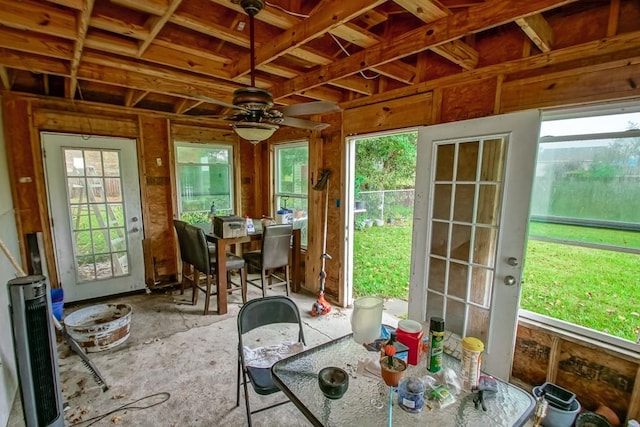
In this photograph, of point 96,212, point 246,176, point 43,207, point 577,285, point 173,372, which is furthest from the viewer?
point 246,176

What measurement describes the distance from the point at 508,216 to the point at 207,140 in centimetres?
389

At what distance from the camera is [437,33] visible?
5.63 feet

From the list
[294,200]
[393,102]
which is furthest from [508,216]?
[294,200]

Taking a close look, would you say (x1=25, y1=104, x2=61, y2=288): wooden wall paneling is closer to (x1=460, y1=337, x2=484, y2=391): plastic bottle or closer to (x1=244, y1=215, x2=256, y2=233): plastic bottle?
(x1=244, y1=215, x2=256, y2=233): plastic bottle

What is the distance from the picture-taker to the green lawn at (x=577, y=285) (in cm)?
283

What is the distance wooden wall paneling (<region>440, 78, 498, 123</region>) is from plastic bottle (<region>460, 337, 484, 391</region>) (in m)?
1.69

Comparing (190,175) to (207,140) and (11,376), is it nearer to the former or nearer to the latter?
(207,140)

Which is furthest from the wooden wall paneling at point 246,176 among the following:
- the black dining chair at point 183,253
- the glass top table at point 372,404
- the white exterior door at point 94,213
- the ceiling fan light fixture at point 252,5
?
the glass top table at point 372,404

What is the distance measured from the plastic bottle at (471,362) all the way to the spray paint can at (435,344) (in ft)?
0.34

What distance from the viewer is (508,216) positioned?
2.06 m

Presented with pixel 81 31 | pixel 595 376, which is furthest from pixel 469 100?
pixel 81 31

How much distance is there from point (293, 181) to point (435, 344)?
3307mm

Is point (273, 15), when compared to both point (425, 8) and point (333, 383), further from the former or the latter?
point (333, 383)

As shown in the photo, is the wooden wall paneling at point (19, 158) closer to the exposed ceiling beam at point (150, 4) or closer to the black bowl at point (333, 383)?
the exposed ceiling beam at point (150, 4)
